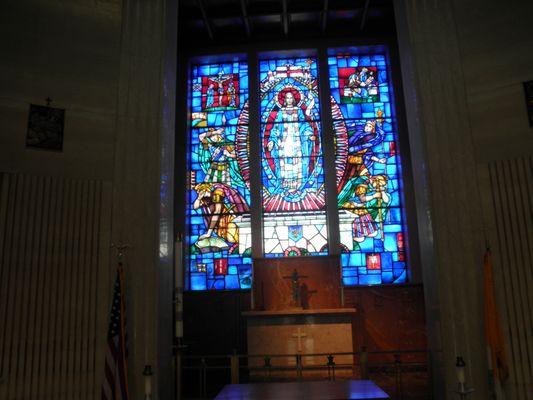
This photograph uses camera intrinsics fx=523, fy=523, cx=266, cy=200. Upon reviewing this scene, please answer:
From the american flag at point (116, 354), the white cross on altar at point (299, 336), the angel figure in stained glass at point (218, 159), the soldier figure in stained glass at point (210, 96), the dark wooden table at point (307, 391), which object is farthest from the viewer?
the soldier figure in stained glass at point (210, 96)

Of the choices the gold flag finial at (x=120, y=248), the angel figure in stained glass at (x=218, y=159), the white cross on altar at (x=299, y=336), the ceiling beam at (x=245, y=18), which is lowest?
the white cross on altar at (x=299, y=336)

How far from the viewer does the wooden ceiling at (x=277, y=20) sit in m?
10.5

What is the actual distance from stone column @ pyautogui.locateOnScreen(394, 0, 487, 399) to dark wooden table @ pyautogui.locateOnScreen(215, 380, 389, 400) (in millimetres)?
1112

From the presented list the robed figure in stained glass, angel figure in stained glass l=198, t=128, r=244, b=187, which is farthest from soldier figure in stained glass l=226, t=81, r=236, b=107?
the robed figure in stained glass

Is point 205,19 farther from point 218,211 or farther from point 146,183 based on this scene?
point 146,183

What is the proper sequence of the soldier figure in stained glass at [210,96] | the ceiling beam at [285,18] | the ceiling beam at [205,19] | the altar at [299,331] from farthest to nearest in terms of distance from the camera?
the soldier figure in stained glass at [210,96]
the ceiling beam at [205,19]
the ceiling beam at [285,18]
the altar at [299,331]

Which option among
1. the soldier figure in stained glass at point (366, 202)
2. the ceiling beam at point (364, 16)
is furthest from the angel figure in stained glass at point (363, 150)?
the ceiling beam at point (364, 16)

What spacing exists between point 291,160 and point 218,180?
1.53 metres

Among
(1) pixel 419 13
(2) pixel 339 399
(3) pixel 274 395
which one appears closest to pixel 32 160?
(3) pixel 274 395

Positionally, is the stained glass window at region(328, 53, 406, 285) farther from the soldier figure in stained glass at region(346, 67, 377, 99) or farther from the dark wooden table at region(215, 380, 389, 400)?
the dark wooden table at region(215, 380, 389, 400)

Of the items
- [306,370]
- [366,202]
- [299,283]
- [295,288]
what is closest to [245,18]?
[366,202]

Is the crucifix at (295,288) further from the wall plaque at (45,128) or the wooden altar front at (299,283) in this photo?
the wall plaque at (45,128)

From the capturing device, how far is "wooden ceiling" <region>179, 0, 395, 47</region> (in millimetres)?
10469

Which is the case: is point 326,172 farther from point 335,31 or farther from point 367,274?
point 335,31
